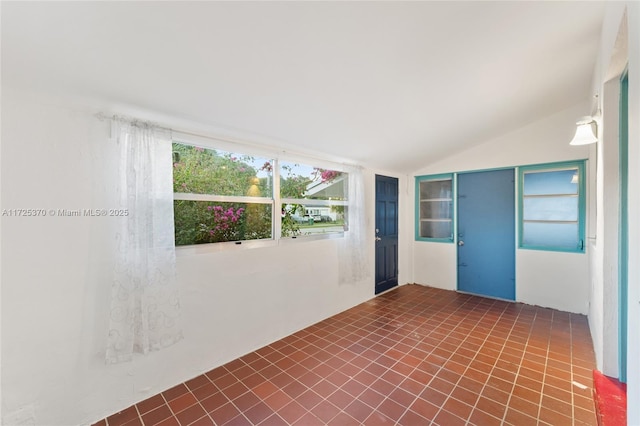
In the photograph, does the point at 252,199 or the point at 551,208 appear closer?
the point at 252,199

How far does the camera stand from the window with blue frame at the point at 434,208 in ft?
15.8

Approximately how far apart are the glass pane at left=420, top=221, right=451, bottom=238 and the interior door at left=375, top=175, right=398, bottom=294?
2.01 feet

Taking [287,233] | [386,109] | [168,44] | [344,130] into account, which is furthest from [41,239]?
[386,109]

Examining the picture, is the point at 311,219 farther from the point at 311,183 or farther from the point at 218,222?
the point at 218,222

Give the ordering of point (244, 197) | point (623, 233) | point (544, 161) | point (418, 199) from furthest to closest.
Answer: point (418, 199) → point (544, 161) → point (244, 197) → point (623, 233)

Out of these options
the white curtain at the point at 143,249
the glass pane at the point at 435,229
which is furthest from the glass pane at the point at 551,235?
the white curtain at the point at 143,249

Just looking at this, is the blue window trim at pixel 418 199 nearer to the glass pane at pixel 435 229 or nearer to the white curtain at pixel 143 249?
the glass pane at pixel 435 229

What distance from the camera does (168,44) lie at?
143 cm

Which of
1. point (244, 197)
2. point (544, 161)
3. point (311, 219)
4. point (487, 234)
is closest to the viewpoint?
point (244, 197)

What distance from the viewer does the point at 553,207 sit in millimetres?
3846

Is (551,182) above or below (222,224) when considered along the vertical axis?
above

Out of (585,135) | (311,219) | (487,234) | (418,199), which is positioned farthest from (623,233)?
(418,199)

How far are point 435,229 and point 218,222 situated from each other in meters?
3.99

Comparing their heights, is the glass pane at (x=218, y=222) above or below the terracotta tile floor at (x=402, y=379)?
above
